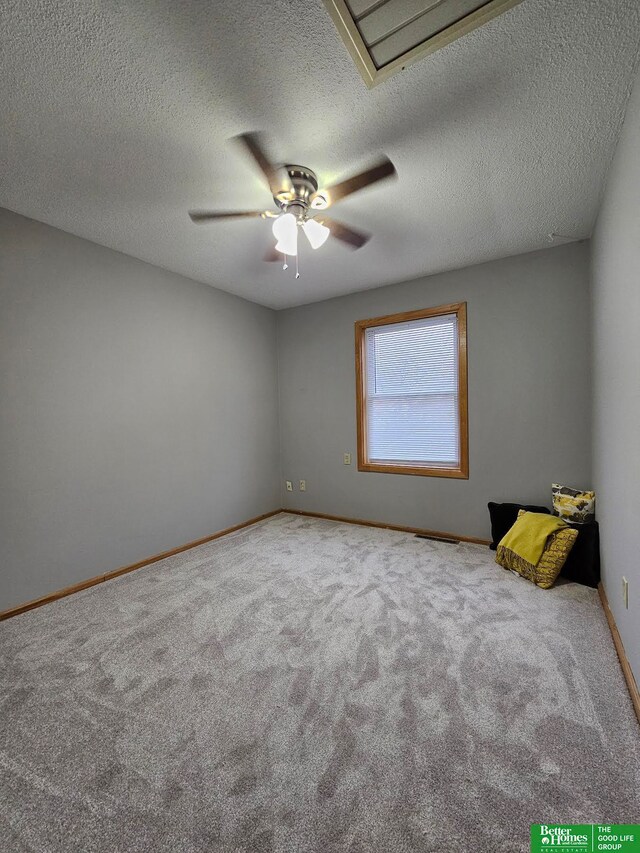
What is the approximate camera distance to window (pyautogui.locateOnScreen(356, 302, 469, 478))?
3.52m

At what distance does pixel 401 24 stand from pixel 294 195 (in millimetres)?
964

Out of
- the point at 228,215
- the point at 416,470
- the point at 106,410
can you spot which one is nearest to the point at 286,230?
the point at 228,215

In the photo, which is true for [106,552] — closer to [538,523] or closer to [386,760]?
[386,760]

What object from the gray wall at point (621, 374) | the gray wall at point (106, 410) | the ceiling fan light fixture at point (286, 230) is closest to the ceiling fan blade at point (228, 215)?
the ceiling fan light fixture at point (286, 230)

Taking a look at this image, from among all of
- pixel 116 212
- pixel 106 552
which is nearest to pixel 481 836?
pixel 106 552

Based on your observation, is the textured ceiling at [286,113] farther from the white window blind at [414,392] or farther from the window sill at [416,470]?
the window sill at [416,470]

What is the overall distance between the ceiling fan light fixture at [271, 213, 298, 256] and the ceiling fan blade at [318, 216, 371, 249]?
513 mm

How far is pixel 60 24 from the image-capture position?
122 centimetres

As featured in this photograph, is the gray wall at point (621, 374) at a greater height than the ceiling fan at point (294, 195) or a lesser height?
lesser

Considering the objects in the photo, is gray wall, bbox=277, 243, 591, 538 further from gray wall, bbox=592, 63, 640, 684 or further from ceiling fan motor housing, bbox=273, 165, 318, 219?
ceiling fan motor housing, bbox=273, 165, 318, 219

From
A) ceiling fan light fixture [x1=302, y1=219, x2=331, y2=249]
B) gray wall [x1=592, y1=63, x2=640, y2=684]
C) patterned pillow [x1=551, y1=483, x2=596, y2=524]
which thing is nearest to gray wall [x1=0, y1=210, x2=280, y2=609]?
ceiling fan light fixture [x1=302, y1=219, x2=331, y2=249]

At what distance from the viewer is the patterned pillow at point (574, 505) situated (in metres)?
2.70

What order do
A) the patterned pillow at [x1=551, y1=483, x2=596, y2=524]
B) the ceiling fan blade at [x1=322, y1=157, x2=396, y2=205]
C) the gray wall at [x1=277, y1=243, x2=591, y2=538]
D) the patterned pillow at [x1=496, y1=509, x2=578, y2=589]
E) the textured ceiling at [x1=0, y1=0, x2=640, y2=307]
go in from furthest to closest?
the gray wall at [x1=277, y1=243, x2=591, y2=538] < the patterned pillow at [x1=551, y1=483, x2=596, y2=524] < the patterned pillow at [x1=496, y1=509, x2=578, y2=589] < the ceiling fan blade at [x1=322, y1=157, x2=396, y2=205] < the textured ceiling at [x1=0, y1=0, x2=640, y2=307]

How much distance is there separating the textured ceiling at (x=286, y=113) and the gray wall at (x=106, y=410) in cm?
45
